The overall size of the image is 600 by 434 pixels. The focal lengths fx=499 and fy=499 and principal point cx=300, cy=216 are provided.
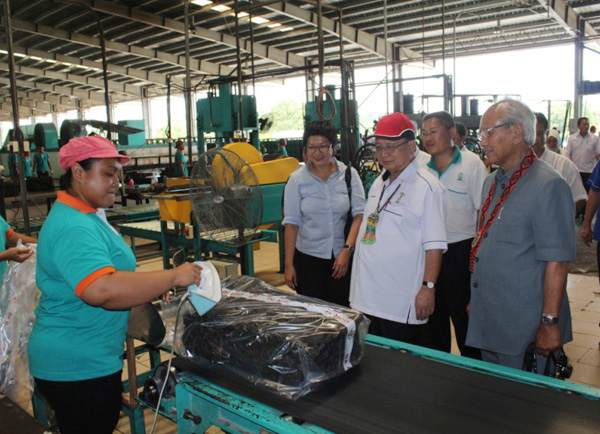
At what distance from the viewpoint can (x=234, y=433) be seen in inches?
61.7

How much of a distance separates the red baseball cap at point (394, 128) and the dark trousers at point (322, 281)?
904 mm

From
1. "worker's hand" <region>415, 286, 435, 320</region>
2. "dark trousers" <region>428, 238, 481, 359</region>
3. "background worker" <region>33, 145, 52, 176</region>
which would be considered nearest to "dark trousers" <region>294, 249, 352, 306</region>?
"dark trousers" <region>428, 238, 481, 359</region>

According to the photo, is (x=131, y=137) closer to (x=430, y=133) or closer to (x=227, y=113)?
(x=227, y=113)

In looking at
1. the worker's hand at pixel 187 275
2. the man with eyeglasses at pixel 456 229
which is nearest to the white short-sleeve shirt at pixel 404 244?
the man with eyeglasses at pixel 456 229

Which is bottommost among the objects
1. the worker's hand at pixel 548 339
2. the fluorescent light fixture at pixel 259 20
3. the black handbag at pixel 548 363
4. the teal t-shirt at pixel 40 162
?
the black handbag at pixel 548 363

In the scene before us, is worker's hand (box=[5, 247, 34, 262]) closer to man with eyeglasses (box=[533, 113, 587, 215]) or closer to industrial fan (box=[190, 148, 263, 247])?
industrial fan (box=[190, 148, 263, 247])

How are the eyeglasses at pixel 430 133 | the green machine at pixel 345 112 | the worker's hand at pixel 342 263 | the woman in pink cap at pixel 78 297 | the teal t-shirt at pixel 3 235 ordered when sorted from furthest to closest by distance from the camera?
the green machine at pixel 345 112, the eyeglasses at pixel 430 133, the worker's hand at pixel 342 263, the teal t-shirt at pixel 3 235, the woman in pink cap at pixel 78 297

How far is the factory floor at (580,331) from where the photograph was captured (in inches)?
109

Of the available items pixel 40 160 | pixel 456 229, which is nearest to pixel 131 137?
pixel 40 160

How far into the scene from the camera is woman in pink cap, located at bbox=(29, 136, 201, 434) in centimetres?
142

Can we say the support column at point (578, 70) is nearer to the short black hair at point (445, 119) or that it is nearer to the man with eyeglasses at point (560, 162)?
the man with eyeglasses at point (560, 162)

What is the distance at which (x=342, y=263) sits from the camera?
270cm

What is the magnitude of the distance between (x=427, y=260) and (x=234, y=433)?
1023mm

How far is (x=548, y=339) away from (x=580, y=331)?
8.23 feet
